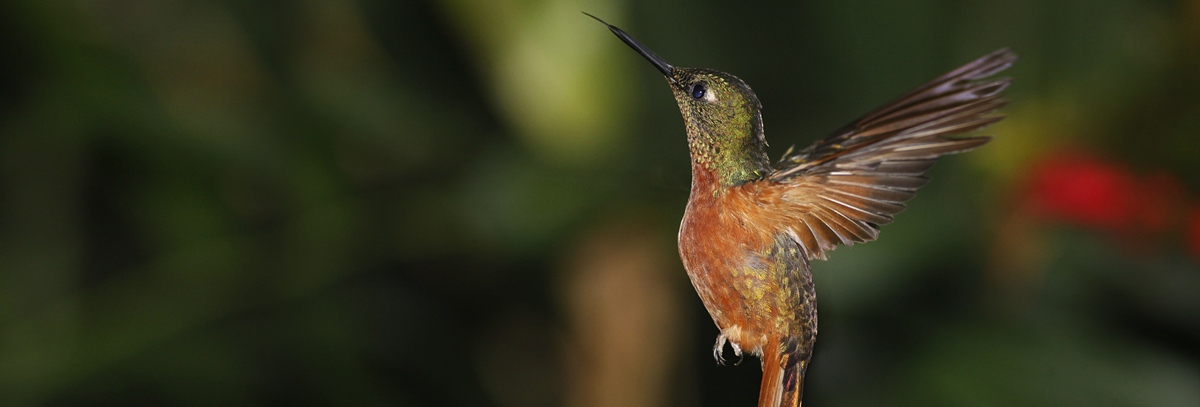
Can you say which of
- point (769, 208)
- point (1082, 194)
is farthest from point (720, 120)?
point (1082, 194)

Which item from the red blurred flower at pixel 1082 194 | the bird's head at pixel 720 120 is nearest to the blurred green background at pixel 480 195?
the red blurred flower at pixel 1082 194

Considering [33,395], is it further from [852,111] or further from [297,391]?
[852,111]

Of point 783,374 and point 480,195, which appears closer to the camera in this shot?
point 783,374

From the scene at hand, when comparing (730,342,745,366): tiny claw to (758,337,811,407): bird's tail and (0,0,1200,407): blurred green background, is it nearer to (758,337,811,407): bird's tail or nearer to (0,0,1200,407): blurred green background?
(758,337,811,407): bird's tail

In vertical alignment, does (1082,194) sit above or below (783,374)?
below

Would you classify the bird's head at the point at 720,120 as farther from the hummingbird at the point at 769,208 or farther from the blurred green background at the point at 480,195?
the blurred green background at the point at 480,195

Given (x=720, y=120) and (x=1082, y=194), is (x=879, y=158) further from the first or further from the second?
(x=1082, y=194)
